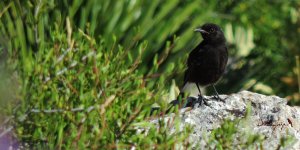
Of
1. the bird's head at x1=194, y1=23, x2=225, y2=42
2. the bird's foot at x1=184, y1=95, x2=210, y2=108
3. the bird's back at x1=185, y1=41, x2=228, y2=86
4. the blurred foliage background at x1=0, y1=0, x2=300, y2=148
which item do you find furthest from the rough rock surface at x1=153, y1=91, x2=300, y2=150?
the bird's head at x1=194, y1=23, x2=225, y2=42

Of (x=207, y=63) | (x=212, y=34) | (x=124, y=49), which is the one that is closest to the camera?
(x=124, y=49)

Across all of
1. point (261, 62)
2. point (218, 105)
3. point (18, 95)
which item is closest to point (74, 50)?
point (18, 95)

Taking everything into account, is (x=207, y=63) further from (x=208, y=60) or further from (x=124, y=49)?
(x=124, y=49)

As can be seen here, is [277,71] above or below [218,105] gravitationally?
above

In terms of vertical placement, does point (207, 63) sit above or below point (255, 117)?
above

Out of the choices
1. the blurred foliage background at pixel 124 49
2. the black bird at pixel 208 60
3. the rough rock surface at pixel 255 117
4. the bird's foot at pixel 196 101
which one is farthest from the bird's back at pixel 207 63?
the rough rock surface at pixel 255 117

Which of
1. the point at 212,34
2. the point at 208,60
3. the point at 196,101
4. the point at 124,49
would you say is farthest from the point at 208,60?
the point at 196,101

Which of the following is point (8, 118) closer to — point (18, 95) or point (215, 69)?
point (18, 95)
